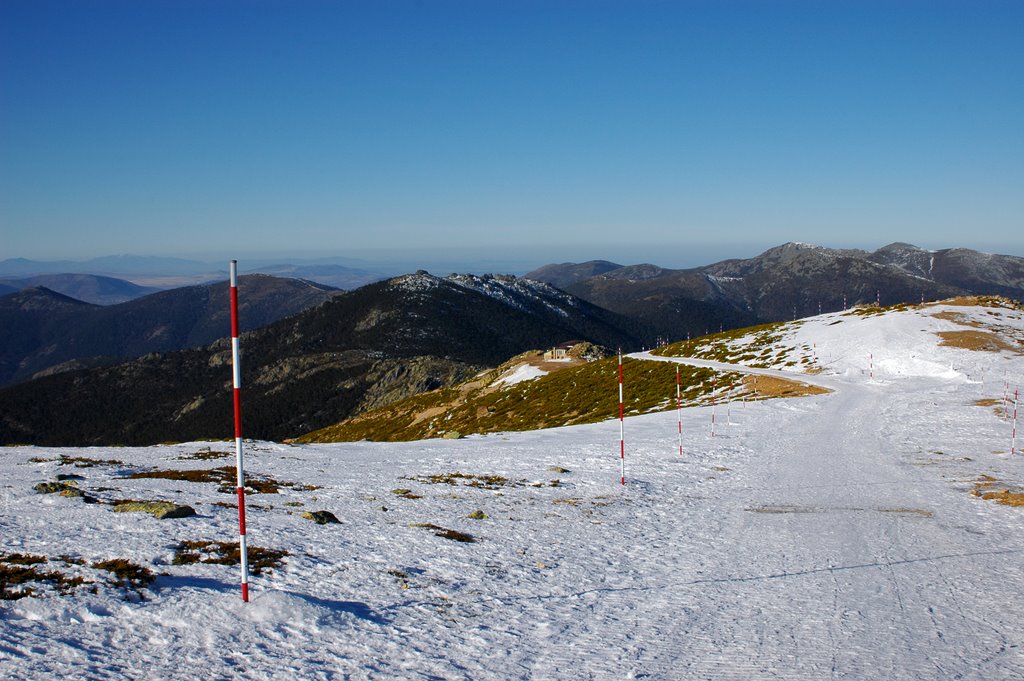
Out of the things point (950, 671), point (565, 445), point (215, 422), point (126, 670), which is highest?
point (126, 670)

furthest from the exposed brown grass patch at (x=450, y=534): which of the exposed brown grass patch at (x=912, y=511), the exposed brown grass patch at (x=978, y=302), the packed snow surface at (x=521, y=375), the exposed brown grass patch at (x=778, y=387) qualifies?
the packed snow surface at (x=521, y=375)

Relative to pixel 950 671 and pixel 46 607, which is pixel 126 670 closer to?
pixel 46 607

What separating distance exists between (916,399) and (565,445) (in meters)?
23.0

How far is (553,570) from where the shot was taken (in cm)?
1216

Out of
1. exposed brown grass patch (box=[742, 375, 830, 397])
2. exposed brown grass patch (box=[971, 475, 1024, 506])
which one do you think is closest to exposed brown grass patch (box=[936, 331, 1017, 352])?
exposed brown grass patch (box=[742, 375, 830, 397])

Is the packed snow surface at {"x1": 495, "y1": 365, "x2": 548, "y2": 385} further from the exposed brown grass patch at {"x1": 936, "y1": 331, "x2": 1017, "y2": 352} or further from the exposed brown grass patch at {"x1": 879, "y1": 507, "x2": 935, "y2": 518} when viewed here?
the exposed brown grass patch at {"x1": 879, "y1": 507, "x2": 935, "y2": 518}

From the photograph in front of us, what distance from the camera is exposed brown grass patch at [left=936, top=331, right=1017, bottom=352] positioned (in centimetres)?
5384

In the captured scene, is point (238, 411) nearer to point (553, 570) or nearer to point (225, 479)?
point (553, 570)

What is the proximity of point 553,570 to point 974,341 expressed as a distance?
56887 mm

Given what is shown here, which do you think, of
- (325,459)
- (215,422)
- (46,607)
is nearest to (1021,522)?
(46,607)

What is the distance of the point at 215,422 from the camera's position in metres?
194

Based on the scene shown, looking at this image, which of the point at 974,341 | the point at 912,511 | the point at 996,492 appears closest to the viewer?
the point at 912,511

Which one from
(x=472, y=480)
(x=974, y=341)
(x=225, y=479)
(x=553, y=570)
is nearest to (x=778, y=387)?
(x=974, y=341)

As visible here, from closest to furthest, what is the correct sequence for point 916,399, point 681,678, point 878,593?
point 681,678 → point 878,593 → point 916,399
